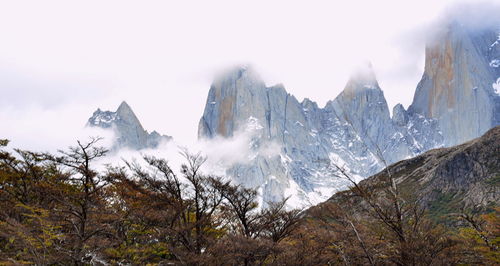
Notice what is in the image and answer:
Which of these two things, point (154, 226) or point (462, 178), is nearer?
point (154, 226)

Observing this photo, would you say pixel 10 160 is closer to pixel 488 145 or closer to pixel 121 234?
pixel 121 234

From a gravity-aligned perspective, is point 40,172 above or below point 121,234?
above

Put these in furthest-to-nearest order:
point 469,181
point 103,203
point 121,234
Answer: point 469,181
point 121,234
point 103,203

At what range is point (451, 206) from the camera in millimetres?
75500

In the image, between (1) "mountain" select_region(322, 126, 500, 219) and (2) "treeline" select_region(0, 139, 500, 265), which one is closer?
(2) "treeline" select_region(0, 139, 500, 265)

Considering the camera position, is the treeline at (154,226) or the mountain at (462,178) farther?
the mountain at (462,178)

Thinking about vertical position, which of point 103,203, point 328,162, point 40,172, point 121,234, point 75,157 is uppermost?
point 40,172

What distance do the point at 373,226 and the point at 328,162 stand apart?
11251 mm

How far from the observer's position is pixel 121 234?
942 inches

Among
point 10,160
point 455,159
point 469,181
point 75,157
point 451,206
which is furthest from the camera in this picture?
point 455,159

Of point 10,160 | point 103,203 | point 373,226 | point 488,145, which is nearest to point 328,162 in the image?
point 373,226

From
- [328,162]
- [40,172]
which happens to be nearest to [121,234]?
[40,172]

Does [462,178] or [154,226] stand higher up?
[462,178]

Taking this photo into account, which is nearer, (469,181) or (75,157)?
(75,157)
